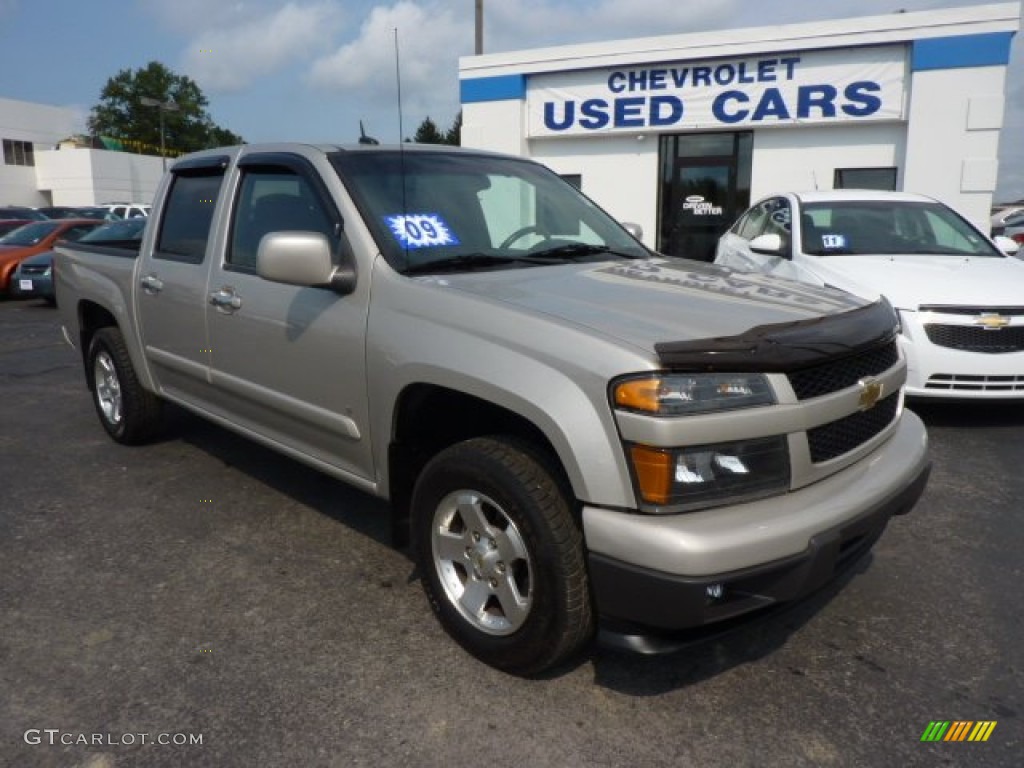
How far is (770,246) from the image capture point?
627cm

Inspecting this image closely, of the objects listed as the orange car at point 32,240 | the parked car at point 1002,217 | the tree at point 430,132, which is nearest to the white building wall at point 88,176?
the tree at point 430,132

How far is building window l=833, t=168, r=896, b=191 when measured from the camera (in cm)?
1291

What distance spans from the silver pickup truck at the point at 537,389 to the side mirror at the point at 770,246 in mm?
2814


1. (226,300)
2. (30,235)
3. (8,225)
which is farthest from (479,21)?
(226,300)

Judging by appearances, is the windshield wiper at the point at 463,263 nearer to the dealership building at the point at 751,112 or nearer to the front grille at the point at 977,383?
the front grille at the point at 977,383

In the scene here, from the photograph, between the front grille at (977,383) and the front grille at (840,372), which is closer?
the front grille at (840,372)

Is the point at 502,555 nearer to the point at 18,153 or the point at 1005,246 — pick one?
the point at 1005,246

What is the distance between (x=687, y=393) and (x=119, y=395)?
405 centimetres

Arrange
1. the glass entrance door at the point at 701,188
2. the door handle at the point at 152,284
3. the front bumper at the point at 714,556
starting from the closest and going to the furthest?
the front bumper at the point at 714,556 < the door handle at the point at 152,284 < the glass entrance door at the point at 701,188

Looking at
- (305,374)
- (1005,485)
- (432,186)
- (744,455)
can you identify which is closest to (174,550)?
(305,374)

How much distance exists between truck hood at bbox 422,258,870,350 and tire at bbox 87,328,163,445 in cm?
279

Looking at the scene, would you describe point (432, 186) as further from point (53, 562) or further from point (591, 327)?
point (53, 562)

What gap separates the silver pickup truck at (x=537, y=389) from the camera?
212 centimetres

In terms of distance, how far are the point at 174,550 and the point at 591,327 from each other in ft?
7.59
